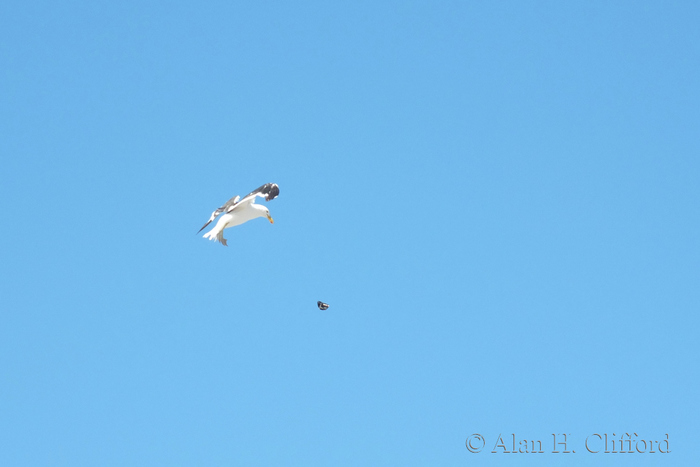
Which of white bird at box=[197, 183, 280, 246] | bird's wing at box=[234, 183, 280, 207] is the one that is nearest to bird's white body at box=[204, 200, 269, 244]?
white bird at box=[197, 183, 280, 246]

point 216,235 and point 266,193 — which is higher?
point 266,193

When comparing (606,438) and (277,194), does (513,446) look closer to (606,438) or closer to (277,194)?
(606,438)

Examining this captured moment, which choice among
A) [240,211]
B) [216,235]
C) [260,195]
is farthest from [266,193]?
[216,235]

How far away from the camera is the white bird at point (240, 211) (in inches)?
1252

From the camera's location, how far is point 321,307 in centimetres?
2920

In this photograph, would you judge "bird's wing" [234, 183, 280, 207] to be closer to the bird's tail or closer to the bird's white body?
the bird's white body

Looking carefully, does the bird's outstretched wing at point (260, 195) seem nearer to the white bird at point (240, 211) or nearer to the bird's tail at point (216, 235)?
the white bird at point (240, 211)

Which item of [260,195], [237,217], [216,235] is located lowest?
[216,235]

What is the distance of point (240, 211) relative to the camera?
32469 mm

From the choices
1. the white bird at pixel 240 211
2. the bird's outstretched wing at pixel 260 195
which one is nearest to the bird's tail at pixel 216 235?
the white bird at pixel 240 211

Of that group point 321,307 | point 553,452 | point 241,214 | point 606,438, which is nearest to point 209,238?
point 241,214

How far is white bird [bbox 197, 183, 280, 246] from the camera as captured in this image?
3181cm

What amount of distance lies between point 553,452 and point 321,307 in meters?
9.91

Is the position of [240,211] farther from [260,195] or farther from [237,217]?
[260,195]
